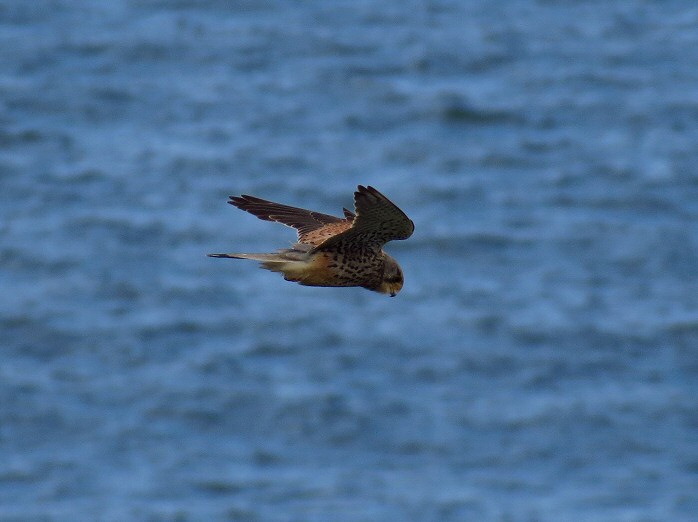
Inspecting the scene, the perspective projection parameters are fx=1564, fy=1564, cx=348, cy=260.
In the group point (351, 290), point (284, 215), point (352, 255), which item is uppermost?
point (351, 290)

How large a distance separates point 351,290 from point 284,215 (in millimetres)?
16277

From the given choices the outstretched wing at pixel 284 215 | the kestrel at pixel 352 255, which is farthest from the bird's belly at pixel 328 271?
the outstretched wing at pixel 284 215

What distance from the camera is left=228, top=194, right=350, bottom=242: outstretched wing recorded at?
7961 millimetres

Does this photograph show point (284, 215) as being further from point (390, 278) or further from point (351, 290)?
point (351, 290)

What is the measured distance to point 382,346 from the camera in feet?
75.4

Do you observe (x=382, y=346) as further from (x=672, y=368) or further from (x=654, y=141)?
(x=654, y=141)

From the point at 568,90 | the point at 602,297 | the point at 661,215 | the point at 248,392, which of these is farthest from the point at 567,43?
the point at 248,392

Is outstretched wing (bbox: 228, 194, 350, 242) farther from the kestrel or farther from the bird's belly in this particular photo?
the bird's belly

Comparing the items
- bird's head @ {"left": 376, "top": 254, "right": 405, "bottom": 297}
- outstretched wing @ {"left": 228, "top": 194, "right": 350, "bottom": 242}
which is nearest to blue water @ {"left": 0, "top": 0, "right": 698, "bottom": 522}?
outstretched wing @ {"left": 228, "top": 194, "right": 350, "bottom": 242}

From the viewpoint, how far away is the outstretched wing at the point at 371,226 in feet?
21.7

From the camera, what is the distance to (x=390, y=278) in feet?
25.0

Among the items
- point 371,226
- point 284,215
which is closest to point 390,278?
point 371,226

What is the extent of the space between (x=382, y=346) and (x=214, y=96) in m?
8.38

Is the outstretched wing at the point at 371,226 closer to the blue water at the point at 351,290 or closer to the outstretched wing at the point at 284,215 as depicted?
the outstretched wing at the point at 284,215
